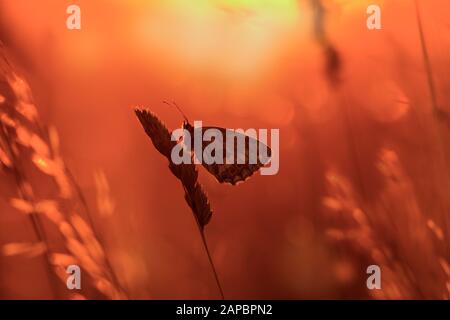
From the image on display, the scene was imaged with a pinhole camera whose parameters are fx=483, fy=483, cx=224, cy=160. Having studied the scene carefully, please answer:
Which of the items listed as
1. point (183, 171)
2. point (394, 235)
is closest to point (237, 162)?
point (183, 171)

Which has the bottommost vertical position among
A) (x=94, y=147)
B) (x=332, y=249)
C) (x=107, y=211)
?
(x=332, y=249)

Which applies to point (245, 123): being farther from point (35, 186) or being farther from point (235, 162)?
point (35, 186)

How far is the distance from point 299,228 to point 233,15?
52 centimetres

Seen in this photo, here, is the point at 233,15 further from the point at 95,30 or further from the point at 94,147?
the point at 94,147

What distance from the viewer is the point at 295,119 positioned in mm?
1133

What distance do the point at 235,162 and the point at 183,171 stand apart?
0.12 m

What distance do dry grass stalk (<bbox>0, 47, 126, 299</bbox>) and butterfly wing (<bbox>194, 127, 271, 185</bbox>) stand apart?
32 cm

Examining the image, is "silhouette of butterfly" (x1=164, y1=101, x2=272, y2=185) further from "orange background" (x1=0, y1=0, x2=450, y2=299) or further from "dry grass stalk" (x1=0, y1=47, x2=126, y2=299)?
"dry grass stalk" (x1=0, y1=47, x2=126, y2=299)

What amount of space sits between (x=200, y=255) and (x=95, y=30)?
0.57 meters

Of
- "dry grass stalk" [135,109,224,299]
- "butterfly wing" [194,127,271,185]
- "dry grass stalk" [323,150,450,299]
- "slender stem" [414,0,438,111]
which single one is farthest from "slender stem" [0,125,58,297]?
"slender stem" [414,0,438,111]

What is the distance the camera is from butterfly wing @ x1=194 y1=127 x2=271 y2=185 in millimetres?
1099

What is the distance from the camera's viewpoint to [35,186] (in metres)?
1.10
